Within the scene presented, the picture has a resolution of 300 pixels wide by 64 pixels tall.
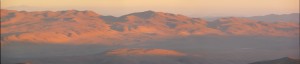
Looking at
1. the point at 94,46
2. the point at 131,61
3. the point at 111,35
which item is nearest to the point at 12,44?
the point at 94,46

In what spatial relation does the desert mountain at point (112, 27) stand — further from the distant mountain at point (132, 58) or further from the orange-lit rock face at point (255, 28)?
the distant mountain at point (132, 58)

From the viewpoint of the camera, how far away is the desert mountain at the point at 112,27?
5364 inches

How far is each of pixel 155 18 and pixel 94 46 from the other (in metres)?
54.7

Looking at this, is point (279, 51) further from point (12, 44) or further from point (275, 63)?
point (275, 63)

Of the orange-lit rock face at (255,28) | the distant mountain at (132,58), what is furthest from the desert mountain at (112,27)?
the distant mountain at (132,58)

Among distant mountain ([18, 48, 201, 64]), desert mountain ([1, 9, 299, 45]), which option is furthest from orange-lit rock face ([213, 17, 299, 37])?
distant mountain ([18, 48, 201, 64])

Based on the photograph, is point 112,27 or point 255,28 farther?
point 255,28

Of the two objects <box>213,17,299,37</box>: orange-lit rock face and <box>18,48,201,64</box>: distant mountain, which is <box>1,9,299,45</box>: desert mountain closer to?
<box>213,17,299,37</box>: orange-lit rock face

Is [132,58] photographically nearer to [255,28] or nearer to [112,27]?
[112,27]

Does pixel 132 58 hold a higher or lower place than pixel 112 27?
lower

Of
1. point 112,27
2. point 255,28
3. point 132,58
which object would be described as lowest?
point 132,58

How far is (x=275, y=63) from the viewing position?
49594 mm

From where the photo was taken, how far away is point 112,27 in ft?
520

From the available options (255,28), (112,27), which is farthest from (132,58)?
(255,28)
